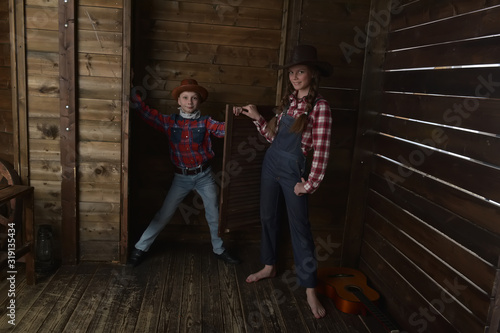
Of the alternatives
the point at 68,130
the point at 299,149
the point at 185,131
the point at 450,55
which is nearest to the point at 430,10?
the point at 450,55

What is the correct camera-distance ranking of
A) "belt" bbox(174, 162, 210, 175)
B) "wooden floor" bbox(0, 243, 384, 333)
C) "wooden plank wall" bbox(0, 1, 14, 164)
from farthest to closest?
"belt" bbox(174, 162, 210, 175) < "wooden plank wall" bbox(0, 1, 14, 164) < "wooden floor" bbox(0, 243, 384, 333)

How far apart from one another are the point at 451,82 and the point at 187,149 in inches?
78.8

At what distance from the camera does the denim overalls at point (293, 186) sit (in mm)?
3018

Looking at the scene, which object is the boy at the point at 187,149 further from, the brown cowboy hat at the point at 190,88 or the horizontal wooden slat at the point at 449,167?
the horizontal wooden slat at the point at 449,167

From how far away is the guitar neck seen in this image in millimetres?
2732

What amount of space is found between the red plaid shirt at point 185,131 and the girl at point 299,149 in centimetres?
36

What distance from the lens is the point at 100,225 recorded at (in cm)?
345

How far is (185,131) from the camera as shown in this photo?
3467 millimetres

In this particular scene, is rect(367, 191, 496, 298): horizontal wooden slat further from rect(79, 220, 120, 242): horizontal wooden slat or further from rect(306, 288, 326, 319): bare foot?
rect(79, 220, 120, 242): horizontal wooden slat

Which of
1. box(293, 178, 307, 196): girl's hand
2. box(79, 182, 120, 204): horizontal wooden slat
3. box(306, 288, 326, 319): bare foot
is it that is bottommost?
box(306, 288, 326, 319): bare foot

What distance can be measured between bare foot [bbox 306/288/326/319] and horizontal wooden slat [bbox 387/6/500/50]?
6.14ft

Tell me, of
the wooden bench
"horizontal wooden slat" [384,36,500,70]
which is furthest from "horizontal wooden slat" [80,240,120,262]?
"horizontal wooden slat" [384,36,500,70]

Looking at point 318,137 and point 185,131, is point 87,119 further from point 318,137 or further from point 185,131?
point 318,137

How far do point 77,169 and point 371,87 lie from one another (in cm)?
242
